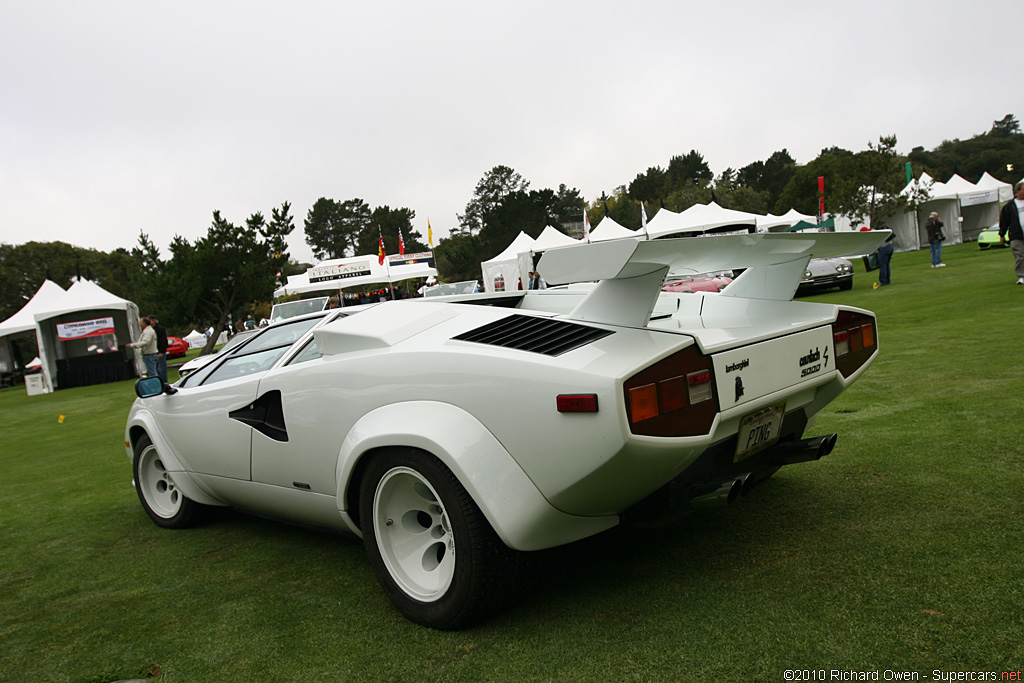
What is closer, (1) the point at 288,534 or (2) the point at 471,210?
(1) the point at 288,534

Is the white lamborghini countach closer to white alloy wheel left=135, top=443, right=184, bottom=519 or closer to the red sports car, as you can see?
white alloy wheel left=135, top=443, right=184, bottom=519

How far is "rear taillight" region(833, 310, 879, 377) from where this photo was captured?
2807 millimetres

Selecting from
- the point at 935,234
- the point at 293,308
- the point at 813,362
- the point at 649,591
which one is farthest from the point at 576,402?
the point at 935,234

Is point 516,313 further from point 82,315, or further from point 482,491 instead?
point 82,315

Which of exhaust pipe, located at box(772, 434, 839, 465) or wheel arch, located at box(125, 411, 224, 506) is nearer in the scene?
exhaust pipe, located at box(772, 434, 839, 465)

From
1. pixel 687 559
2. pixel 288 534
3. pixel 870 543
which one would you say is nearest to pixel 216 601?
pixel 288 534

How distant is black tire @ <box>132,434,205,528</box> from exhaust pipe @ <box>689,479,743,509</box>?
10.0 feet

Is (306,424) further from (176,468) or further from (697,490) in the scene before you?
(697,490)

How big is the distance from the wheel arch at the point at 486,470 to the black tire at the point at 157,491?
7.39ft

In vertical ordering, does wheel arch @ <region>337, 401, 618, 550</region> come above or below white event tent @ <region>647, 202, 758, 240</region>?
below

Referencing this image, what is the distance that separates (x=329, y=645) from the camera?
96.0 inches

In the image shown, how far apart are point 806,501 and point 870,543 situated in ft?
2.01

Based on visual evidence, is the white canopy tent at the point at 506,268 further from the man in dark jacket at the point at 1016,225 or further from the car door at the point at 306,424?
the car door at the point at 306,424

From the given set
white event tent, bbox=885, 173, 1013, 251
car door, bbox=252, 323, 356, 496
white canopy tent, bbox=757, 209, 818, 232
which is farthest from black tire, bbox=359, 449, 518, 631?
white event tent, bbox=885, 173, 1013, 251
